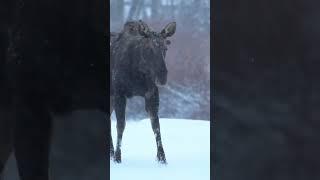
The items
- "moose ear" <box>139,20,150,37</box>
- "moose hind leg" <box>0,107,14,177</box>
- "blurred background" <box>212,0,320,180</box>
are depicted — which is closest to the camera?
"blurred background" <box>212,0,320,180</box>

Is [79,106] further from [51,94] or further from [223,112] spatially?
[223,112]

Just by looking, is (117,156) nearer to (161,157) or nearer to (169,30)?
(161,157)

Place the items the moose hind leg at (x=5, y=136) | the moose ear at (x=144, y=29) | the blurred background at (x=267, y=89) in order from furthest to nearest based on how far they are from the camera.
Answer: the moose hind leg at (x=5, y=136), the moose ear at (x=144, y=29), the blurred background at (x=267, y=89)

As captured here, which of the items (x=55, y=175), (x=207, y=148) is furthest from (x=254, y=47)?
(x=55, y=175)

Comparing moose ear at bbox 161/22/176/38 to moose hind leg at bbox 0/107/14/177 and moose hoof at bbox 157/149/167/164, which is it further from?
moose hind leg at bbox 0/107/14/177

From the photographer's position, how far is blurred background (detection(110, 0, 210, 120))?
103 inches

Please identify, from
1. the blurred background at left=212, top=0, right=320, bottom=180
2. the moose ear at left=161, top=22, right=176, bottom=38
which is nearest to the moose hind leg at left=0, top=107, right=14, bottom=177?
the moose ear at left=161, top=22, right=176, bottom=38

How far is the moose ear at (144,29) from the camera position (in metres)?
2.67

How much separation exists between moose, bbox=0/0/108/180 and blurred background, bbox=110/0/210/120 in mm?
159

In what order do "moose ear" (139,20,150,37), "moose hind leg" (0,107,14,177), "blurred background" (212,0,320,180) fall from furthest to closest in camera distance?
"moose hind leg" (0,107,14,177) → "moose ear" (139,20,150,37) → "blurred background" (212,0,320,180)

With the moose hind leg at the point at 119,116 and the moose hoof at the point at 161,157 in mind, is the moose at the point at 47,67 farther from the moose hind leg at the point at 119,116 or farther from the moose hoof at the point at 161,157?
the moose hoof at the point at 161,157

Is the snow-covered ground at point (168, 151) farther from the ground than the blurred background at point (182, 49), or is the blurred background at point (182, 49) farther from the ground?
the blurred background at point (182, 49)

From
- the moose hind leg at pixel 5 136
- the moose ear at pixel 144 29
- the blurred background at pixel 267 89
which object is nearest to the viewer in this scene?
the blurred background at pixel 267 89

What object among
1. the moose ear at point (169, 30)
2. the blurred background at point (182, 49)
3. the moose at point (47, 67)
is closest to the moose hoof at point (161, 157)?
the blurred background at point (182, 49)
